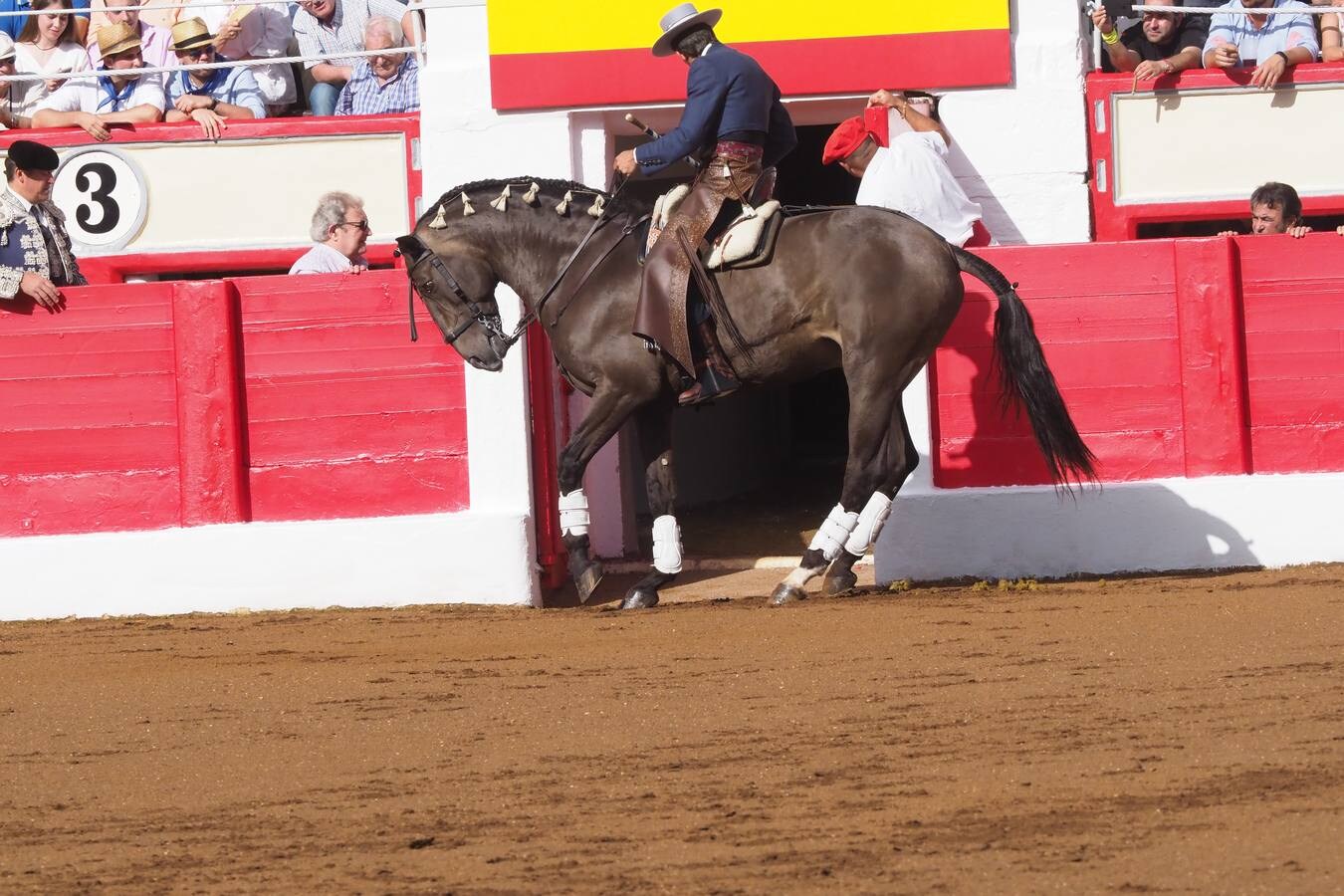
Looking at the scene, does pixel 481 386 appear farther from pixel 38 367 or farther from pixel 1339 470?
pixel 1339 470

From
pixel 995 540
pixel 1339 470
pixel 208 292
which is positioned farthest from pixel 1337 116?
pixel 208 292

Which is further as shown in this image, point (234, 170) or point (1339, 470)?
point (234, 170)

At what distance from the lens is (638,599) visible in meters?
7.93

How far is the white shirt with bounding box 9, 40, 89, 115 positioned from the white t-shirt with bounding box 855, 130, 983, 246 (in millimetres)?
4972

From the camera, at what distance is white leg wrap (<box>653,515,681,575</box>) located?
7891 millimetres

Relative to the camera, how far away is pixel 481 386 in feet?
28.8

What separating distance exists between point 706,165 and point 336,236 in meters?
2.37

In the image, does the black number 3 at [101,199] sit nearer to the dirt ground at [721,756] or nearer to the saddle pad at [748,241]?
the dirt ground at [721,756]

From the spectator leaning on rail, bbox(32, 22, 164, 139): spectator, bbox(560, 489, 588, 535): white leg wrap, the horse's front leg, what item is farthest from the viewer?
bbox(32, 22, 164, 139): spectator

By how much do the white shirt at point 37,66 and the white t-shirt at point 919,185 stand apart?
497 cm

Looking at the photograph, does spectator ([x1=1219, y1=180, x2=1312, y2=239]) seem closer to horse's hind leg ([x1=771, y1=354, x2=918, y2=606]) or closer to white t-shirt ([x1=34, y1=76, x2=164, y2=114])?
horse's hind leg ([x1=771, y1=354, x2=918, y2=606])

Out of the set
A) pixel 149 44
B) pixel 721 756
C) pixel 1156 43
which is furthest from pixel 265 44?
pixel 721 756

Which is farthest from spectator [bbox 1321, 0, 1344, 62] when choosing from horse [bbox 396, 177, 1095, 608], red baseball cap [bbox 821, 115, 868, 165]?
horse [bbox 396, 177, 1095, 608]

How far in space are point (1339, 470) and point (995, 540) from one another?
1.53 m
